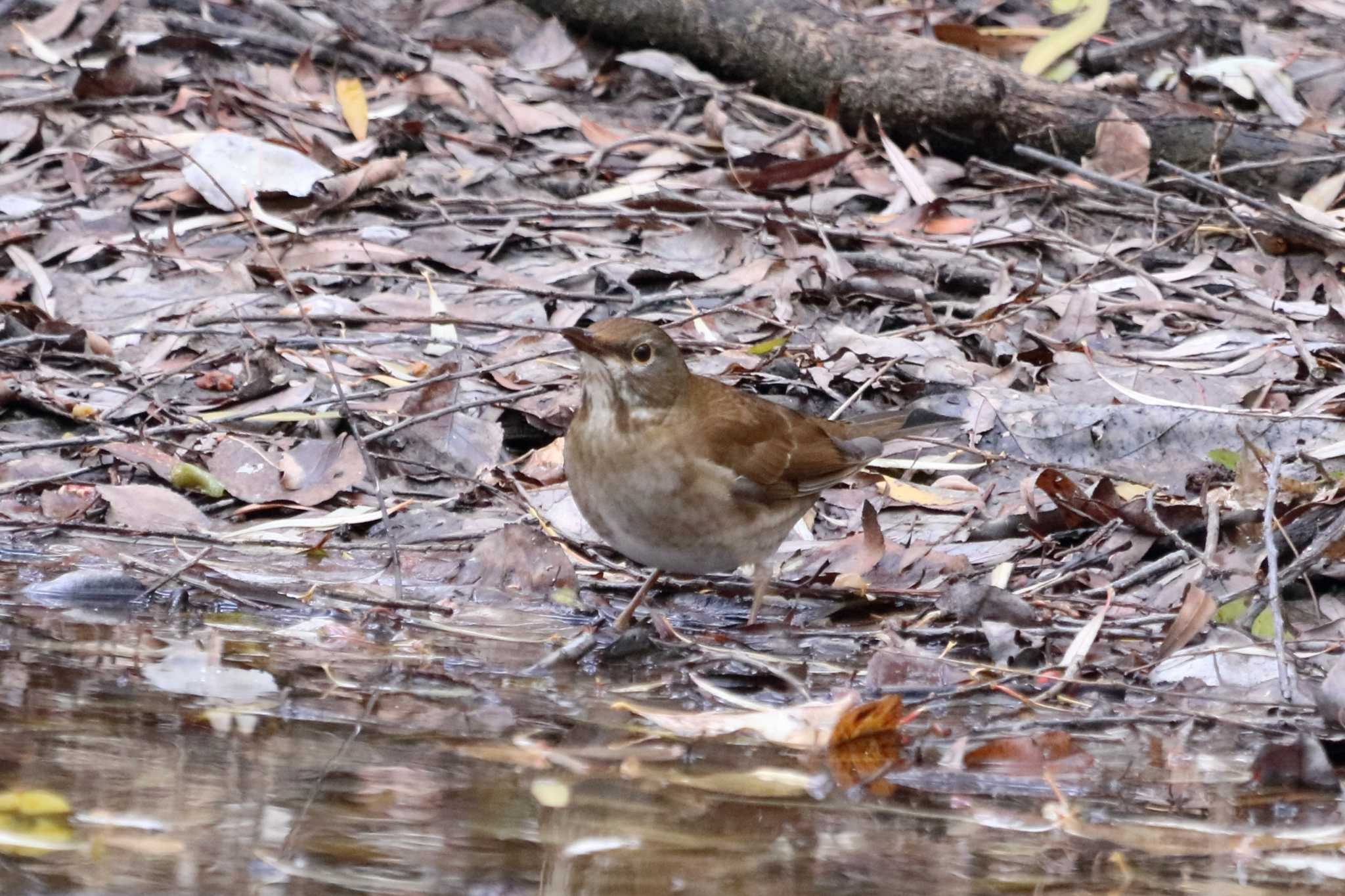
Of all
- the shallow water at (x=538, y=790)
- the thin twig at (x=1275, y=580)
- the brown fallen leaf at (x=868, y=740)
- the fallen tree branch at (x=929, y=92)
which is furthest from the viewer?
the fallen tree branch at (x=929, y=92)

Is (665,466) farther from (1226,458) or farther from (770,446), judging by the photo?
(1226,458)

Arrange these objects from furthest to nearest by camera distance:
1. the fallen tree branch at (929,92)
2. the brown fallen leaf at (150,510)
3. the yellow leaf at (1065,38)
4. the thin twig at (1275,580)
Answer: the yellow leaf at (1065,38), the fallen tree branch at (929,92), the brown fallen leaf at (150,510), the thin twig at (1275,580)

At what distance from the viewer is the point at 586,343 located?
5.32 meters

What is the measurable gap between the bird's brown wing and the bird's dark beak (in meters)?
0.43

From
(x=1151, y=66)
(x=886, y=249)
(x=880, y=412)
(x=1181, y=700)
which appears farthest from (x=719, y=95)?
(x=1181, y=700)

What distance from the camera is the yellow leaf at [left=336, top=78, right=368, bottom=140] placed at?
30.1ft

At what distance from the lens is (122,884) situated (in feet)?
10.5

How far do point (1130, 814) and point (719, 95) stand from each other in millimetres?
6711

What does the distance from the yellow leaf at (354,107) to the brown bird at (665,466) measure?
13.7 feet

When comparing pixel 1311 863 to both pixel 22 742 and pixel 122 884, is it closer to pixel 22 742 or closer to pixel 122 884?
pixel 122 884

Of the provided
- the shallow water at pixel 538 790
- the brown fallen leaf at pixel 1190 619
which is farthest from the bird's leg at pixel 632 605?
the brown fallen leaf at pixel 1190 619

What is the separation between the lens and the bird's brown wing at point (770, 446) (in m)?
5.57

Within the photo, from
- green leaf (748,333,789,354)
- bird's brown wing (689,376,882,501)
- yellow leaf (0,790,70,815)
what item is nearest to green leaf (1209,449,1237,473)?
bird's brown wing (689,376,882,501)

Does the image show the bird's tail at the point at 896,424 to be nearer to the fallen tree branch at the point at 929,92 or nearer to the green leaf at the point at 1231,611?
the green leaf at the point at 1231,611
